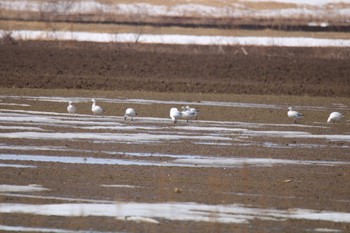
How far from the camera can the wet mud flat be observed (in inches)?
521

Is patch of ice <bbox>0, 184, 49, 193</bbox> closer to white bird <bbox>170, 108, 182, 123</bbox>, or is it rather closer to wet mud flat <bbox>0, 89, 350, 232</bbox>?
wet mud flat <bbox>0, 89, 350, 232</bbox>

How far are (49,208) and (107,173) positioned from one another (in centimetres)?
323

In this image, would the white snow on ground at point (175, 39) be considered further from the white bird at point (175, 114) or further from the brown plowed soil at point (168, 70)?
the white bird at point (175, 114)

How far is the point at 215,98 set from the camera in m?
31.8

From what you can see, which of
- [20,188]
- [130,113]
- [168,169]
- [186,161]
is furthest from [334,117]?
[20,188]

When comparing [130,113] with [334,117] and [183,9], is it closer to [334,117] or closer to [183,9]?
[334,117]

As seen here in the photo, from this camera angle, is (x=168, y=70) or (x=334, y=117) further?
(x=168, y=70)

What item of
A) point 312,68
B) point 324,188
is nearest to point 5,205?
point 324,188

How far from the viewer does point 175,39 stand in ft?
163

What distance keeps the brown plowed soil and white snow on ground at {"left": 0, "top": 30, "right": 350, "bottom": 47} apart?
4.73 m

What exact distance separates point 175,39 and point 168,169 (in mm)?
32342

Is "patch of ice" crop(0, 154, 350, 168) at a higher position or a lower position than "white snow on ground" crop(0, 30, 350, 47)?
higher

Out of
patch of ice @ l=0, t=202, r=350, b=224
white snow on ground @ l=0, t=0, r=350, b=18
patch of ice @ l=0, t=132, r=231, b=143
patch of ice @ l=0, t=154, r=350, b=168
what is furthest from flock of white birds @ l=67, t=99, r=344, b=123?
white snow on ground @ l=0, t=0, r=350, b=18

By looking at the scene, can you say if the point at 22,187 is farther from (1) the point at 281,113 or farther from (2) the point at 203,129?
(1) the point at 281,113
